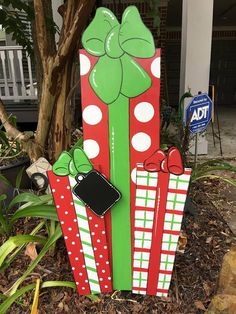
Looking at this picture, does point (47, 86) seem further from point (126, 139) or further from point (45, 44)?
point (126, 139)

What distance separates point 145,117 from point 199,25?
360 centimetres

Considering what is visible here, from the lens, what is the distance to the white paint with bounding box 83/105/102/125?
172 cm

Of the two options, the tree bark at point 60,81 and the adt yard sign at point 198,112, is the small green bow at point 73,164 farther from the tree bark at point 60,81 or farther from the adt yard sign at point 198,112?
the adt yard sign at point 198,112

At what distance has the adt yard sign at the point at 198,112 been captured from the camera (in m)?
3.36

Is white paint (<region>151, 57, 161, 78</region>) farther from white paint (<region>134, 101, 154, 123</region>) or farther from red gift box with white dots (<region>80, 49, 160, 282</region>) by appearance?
white paint (<region>134, 101, 154, 123</region>)

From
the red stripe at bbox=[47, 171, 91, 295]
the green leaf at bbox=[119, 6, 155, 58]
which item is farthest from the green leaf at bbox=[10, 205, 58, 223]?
the green leaf at bbox=[119, 6, 155, 58]

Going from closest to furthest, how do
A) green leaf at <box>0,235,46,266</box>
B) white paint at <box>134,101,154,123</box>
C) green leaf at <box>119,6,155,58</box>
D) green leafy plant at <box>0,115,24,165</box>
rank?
green leaf at <box>119,6,155,58</box> → white paint at <box>134,101,154,123</box> → green leaf at <box>0,235,46,266</box> → green leafy plant at <box>0,115,24,165</box>

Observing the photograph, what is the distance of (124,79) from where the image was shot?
165 centimetres

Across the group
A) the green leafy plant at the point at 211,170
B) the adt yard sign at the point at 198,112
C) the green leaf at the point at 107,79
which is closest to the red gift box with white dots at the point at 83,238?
the green leaf at the point at 107,79

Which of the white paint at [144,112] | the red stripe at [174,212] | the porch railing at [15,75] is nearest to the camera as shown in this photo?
the white paint at [144,112]

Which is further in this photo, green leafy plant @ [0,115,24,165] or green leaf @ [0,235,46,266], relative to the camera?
green leafy plant @ [0,115,24,165]

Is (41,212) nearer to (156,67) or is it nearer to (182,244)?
(182,244)

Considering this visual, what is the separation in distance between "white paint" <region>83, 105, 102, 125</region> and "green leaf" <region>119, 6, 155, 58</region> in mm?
313

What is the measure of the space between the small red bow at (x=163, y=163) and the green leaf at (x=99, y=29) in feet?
1.90
